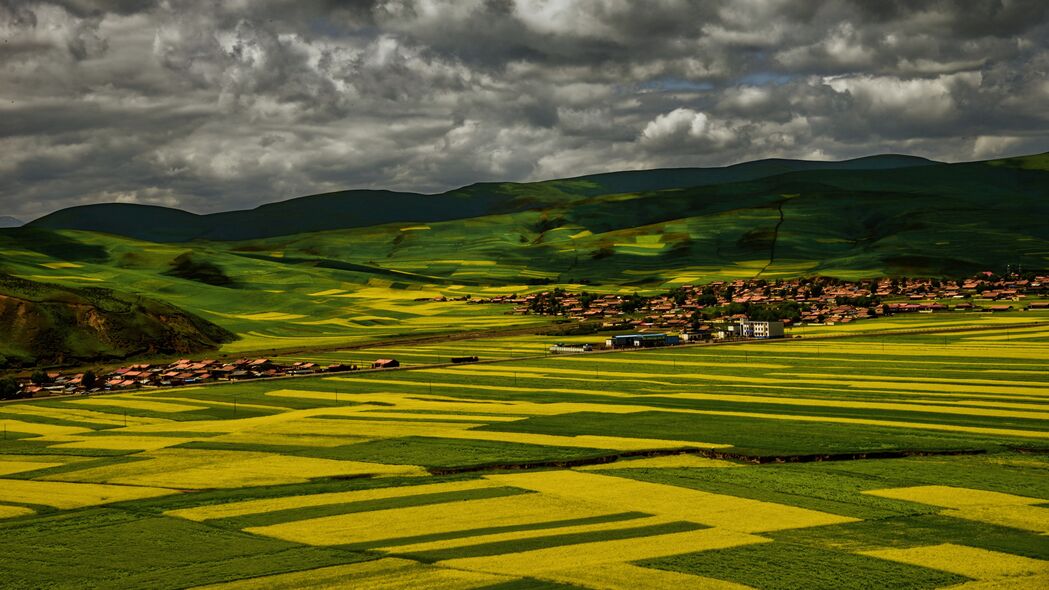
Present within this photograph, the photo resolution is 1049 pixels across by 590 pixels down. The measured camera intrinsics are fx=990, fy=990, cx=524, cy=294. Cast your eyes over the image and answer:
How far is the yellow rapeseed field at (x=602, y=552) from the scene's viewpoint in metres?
39.3

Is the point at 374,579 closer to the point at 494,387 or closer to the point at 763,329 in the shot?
the point at 494,387

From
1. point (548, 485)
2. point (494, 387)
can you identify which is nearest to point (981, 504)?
point (548, 485)

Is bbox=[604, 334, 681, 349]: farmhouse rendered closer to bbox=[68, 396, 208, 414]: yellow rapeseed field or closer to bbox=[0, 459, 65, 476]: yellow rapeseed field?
bbox=[68, 396, 208, 414]: yellow rapeseed field

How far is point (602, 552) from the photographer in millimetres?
41375

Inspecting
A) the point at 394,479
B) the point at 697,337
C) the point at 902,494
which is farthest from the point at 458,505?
the point at 697,337

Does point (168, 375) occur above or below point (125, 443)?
above

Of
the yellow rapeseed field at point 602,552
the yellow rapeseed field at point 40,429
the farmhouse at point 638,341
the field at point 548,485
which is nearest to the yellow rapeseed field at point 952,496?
the field at point 548,485

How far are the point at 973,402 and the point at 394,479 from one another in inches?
2022

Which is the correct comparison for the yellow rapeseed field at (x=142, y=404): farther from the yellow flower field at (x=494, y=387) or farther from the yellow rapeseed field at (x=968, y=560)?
the yellow rapeseed field at (x=968, y=560)

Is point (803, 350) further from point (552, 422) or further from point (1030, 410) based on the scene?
point (552, 422)

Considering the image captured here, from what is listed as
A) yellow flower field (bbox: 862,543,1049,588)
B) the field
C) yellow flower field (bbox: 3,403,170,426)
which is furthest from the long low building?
yellow flower field (bbox: 862,543,1049,588)

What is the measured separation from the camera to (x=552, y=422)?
79438mm

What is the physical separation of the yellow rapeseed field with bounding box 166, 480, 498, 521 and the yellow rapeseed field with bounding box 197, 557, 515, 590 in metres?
11.9

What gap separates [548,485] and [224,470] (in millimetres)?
21639
